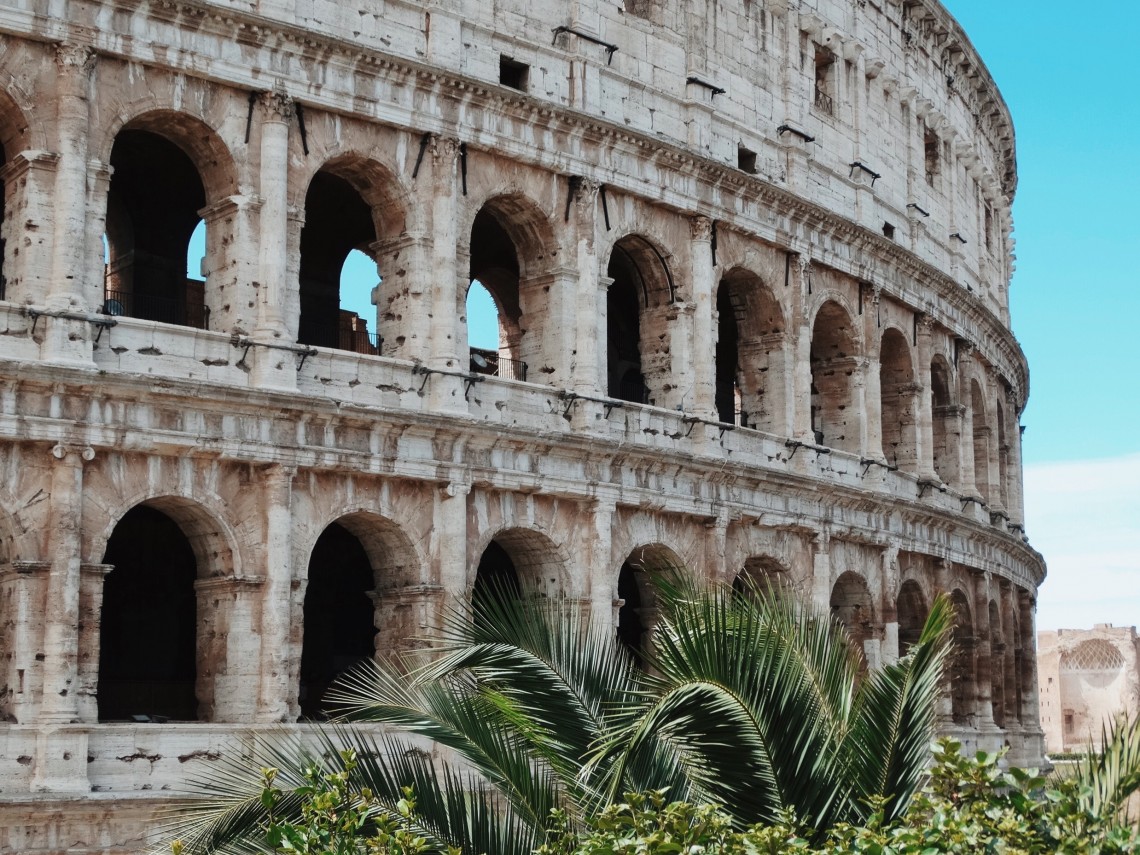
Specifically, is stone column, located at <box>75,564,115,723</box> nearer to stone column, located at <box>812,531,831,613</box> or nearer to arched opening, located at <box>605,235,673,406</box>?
arched opening, located at <box>605,235,673,406</box>

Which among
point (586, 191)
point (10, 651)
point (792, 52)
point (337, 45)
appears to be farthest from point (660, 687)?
point (792, 52)

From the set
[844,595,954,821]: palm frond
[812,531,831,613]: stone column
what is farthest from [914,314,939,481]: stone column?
[844,595,954,821]: palm frond

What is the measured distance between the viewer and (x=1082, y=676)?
63.7 m

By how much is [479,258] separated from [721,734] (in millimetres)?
17005

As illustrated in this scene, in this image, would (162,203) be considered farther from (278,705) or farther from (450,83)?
(278,705)

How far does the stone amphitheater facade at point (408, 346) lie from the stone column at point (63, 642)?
0.04 m

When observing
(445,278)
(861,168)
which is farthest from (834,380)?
(445,278)

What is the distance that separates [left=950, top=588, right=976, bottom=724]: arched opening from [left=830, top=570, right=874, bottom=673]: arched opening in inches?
162

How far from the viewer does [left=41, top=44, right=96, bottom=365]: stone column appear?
55.0 feet

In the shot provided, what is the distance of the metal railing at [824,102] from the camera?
27.3m

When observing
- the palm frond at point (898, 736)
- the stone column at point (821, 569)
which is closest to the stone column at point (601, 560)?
the stone column at point (821, 569)

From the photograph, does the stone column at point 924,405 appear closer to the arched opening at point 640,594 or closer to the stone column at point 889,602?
the stone column at point 889,602

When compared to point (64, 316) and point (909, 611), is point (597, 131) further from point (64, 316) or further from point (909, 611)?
point (909, 611)

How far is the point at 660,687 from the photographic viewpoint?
9297 millimetres
